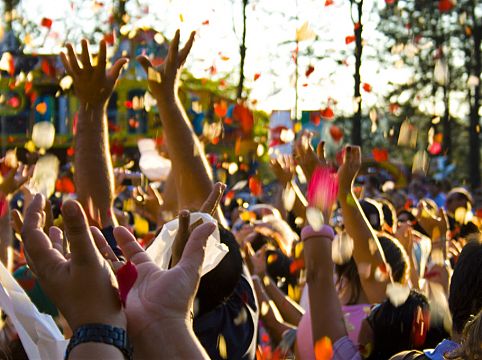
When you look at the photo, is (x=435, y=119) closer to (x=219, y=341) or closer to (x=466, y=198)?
(x=466, y=198)

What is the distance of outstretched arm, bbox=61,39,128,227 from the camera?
148 inches

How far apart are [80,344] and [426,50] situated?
2260 cm

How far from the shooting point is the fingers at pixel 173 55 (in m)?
3.99

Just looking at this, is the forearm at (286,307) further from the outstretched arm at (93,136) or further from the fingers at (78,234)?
the fingers at (78,234)

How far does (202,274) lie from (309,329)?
0.92 meters

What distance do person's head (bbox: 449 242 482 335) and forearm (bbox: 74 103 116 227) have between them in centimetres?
140

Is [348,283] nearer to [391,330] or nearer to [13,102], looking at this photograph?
[391,330]

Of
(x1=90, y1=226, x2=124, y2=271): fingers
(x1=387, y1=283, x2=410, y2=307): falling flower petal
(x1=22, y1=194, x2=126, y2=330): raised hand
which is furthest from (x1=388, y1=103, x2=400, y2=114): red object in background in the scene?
(x1=22, y1=194, x2=126, y2=330): raised hand

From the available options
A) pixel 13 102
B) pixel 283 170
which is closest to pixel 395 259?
pixel 283 170

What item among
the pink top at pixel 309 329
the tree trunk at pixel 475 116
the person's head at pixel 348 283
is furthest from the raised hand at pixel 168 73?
the tree trunk at pixel 475 116

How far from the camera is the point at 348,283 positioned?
12.8 ft

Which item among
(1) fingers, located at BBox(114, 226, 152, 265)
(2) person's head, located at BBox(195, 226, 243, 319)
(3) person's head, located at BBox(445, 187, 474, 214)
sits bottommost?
(3) person's head, located at BBox(445, 187, 474, 214)

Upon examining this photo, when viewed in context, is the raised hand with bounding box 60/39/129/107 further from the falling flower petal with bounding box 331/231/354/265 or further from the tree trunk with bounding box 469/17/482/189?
the tree trunk with bounding box 469/17/482/189

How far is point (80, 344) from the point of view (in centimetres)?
184
